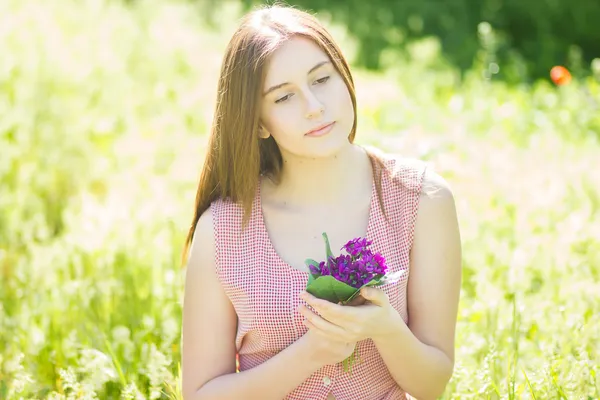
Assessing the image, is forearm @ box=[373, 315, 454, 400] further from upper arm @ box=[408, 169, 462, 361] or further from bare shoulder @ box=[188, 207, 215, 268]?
bare shoulder @ box=[188, 207, 215, 268]

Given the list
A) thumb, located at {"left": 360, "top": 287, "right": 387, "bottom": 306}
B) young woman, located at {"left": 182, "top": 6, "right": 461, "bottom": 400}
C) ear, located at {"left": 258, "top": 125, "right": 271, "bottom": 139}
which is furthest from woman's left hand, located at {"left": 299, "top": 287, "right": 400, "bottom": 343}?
ear, located at {"left": 258, "top": 125, "right": 271, "bottom": 139}

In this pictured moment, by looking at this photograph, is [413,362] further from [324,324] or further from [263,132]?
[263,132]

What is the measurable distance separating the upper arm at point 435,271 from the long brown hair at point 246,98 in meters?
0.14

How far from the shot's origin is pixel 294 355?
2.04 m

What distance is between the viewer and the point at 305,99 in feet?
6.94

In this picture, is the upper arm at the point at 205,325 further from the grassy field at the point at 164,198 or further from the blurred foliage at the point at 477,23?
the blurred foliage at the point at 477,23

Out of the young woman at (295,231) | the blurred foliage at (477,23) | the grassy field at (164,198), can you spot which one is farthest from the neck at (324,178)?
the blurred foliage at (477,23)

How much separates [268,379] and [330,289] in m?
0.42

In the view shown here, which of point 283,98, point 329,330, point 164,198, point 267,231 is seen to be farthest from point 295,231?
point 164,198

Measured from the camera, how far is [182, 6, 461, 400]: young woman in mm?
2127

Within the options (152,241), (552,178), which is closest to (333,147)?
(152,241)

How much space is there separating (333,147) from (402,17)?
760 centimetres

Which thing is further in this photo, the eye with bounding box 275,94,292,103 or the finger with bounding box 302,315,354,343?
the eye with bounding box 275,94,292,103

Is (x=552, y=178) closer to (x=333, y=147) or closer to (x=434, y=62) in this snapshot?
(x=333, y=147)
